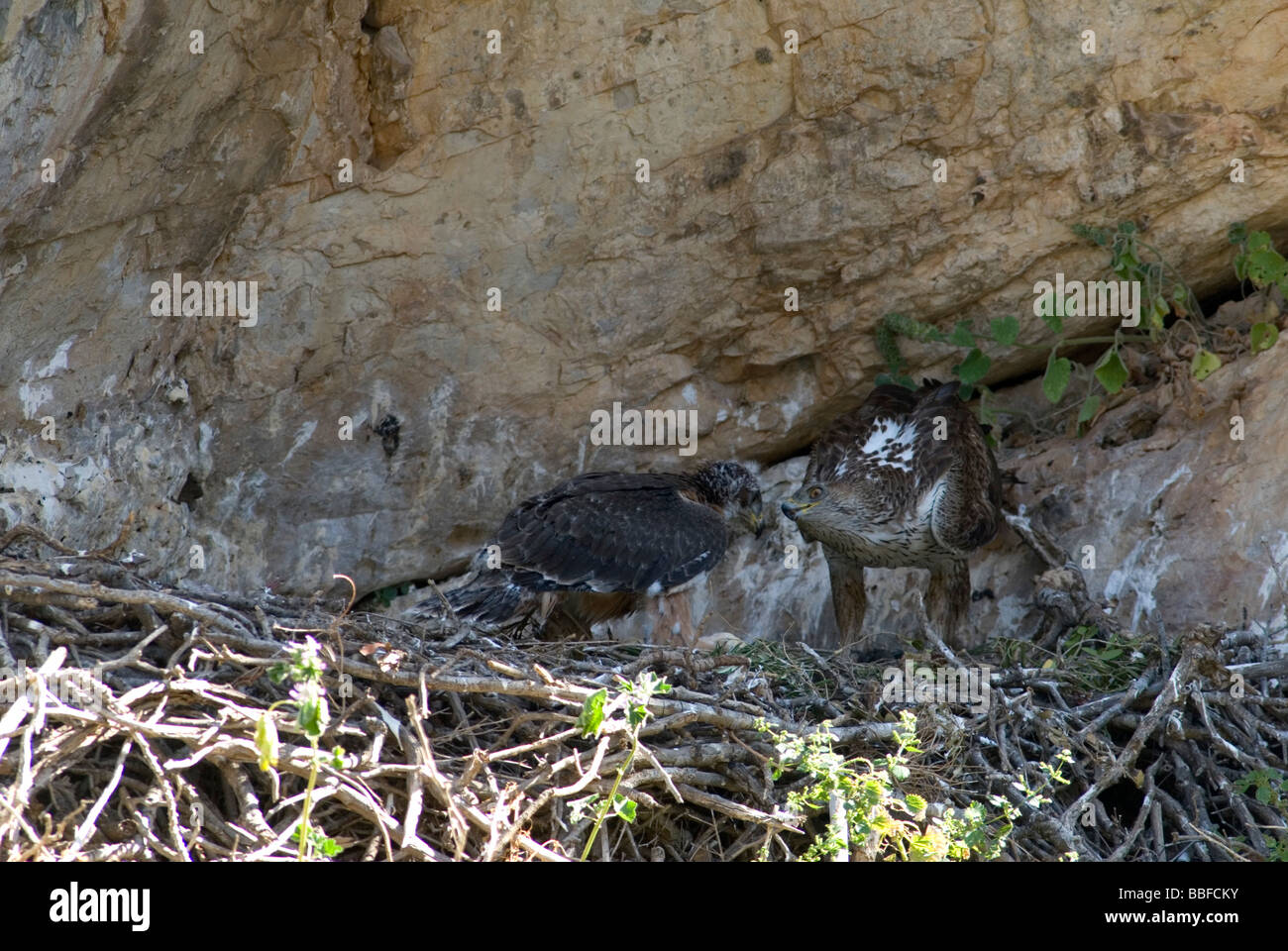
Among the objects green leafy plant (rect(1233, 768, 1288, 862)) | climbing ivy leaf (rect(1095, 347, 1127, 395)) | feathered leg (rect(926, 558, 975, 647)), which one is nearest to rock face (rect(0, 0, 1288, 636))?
climbing ivy leaf (rect(1095, 347, 1127, 395))

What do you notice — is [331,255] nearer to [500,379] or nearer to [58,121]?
[500,379]

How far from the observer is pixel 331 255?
696cm

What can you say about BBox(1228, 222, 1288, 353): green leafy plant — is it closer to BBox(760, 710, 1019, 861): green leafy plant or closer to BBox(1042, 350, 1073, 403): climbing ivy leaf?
BBox(1042, 350, 1073, 403): climbing ivy leaf

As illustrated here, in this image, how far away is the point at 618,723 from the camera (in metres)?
4.55

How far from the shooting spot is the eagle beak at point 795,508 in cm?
702

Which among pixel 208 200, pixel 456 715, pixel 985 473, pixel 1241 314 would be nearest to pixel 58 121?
pixel 208 200

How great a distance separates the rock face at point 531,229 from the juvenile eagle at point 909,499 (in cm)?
58

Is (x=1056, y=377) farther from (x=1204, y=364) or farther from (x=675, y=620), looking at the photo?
(x=675, y=620)

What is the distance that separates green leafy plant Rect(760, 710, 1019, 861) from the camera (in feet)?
14.8

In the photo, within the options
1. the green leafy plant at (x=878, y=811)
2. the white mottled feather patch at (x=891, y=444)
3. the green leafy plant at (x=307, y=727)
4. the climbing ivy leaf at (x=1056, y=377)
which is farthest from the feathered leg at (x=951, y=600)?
the green leafy plant at (x=307, y=727)

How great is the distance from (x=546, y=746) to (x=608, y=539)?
75.2 inches

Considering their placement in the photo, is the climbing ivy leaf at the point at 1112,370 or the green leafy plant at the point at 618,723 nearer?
the green leafy plant at the point at 618,723

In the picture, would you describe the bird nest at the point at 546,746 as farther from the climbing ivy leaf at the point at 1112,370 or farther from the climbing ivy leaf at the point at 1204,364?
the climbing ivy leaf at the point at 1112,370

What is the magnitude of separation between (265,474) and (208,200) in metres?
1.36
